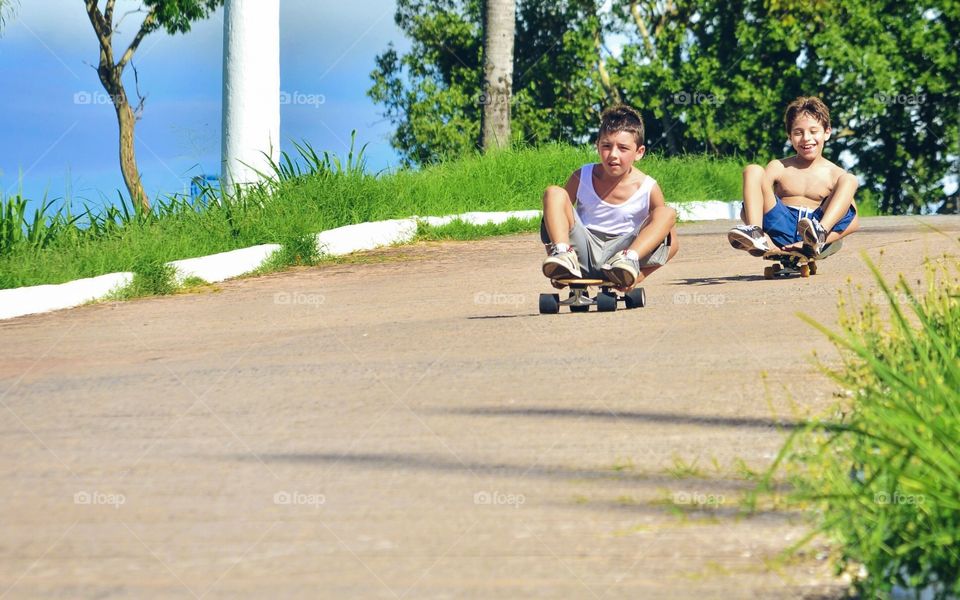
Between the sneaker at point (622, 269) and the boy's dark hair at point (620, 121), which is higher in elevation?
the boy's dark hair at point (620, 121)

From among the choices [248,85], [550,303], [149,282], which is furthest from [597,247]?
[248,85]

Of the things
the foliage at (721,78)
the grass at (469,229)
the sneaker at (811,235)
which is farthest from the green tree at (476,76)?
the sneaker at (811,235)

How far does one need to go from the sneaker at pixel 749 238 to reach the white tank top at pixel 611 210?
1014 mm

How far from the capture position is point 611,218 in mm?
7465

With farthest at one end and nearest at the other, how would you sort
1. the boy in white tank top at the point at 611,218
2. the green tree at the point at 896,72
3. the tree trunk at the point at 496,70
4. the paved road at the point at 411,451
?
the green tree at the point at 896,72 < the tree trunk at the point at 496,70 < the boy in white tank top at the point at 611,218 < the paved road at the point at 411,451

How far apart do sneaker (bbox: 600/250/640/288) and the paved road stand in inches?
8.3

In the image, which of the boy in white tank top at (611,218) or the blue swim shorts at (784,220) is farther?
the blue swim shorts at (784,220)

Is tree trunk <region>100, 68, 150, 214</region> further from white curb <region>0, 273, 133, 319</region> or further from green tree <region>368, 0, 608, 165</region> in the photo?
white curb <region>0, 273, 133, 319</region>

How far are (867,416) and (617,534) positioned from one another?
74cm

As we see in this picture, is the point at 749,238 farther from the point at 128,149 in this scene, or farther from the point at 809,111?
the point at 128,149

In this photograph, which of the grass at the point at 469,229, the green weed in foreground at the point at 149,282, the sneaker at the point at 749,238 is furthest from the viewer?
the grass at the point at 469,229

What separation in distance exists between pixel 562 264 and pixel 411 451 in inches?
119

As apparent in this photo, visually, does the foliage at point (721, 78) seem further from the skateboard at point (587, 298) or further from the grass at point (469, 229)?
the skateboard at point (587, 298)

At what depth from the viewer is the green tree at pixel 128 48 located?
78.8 ft
